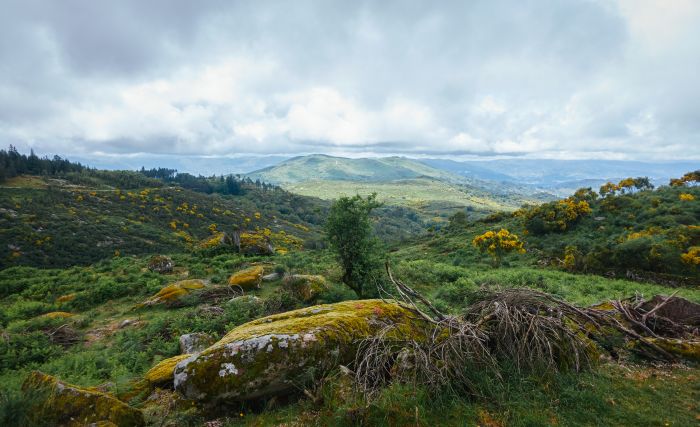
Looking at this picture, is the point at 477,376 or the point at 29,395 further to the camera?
the point at 477,376

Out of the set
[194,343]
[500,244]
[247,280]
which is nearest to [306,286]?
[247,280]

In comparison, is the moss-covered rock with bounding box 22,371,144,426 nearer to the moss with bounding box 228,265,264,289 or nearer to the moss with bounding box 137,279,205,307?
the moss with bounding box 137,279,205,307

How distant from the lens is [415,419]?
5055 millimetres

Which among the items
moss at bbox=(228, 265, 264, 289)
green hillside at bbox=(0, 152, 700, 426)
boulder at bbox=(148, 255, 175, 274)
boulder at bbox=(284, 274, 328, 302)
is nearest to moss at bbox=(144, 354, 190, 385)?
green hillside at bbox=(0, 152, 700, 426)

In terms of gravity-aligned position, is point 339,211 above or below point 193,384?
above

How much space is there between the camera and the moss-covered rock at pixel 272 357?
5.96 metres

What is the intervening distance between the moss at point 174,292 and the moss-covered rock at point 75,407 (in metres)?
12.2

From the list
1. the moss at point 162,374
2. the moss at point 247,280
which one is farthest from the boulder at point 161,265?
the moss at point 162,374

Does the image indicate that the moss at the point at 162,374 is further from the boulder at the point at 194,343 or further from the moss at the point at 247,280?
the moss at the point at 247,280

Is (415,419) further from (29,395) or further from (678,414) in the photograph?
(29,395)

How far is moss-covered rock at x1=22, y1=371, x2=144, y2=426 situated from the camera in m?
5.23

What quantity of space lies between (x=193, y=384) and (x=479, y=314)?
6.23 m

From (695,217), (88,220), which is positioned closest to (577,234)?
(695,217)

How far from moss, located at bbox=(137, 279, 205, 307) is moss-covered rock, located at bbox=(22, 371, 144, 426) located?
12196mm
